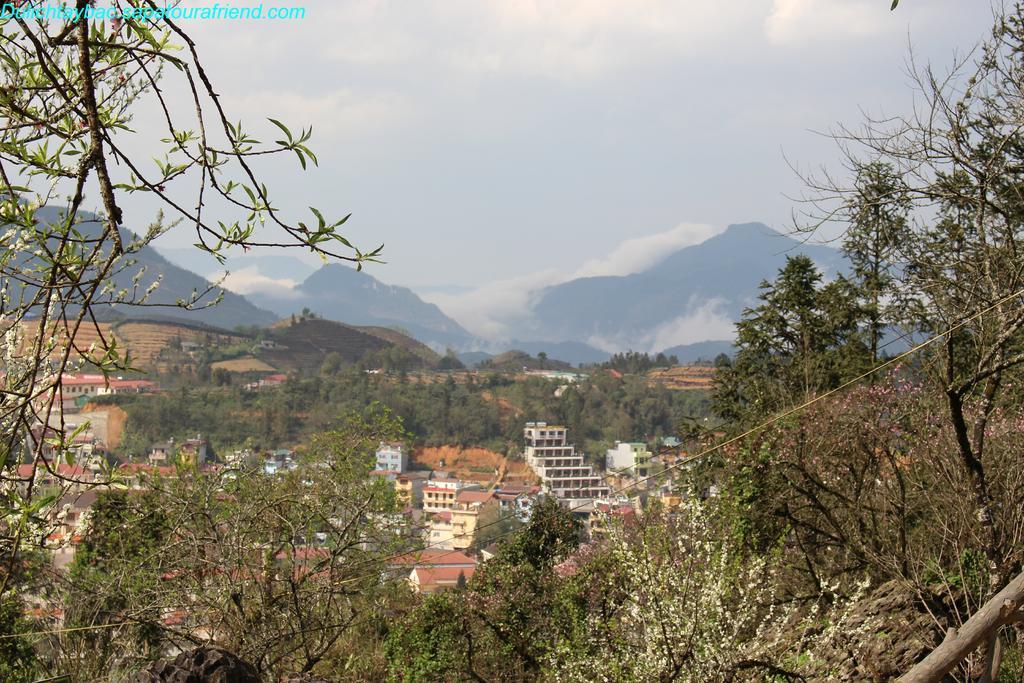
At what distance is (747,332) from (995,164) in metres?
13.1

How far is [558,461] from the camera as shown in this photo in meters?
67.2

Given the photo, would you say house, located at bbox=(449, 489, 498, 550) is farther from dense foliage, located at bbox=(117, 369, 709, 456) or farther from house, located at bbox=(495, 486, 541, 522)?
dense foliage, located at bbox=(117, 369, 709, 456)

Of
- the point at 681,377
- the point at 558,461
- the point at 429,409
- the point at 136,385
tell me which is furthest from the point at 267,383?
the point at 681,377

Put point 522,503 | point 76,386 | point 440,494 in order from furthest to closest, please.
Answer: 1. point 440,494
2. point 522,503
3. point 76,386

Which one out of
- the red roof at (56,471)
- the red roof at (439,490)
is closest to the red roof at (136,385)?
A: the red roof at (439,490)

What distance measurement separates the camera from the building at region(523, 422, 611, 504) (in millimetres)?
60750

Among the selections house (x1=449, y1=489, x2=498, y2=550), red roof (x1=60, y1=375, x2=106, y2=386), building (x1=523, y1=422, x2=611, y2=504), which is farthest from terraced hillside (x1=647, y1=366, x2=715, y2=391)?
red roof (x1=60, y1=375, x2=106, y2=386)

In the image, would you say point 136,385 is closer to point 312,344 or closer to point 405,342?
point 312,344

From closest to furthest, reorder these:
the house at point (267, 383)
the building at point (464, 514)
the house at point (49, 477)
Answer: the house at point (49, 477), the building at point (464, 514), the house at point (267, 383)

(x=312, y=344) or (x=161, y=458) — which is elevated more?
(x=312, y=344)

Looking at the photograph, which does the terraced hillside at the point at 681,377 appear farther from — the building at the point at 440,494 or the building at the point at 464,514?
the building at the point at 464,514

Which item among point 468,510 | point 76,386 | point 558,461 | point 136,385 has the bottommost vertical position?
point 558,461

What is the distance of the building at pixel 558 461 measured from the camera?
60.8 m

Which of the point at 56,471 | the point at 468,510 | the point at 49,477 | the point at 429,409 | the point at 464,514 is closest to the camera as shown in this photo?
the point at 56,471
